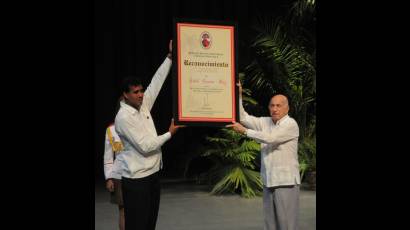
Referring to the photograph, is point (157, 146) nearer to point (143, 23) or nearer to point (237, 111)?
point (237, 111)

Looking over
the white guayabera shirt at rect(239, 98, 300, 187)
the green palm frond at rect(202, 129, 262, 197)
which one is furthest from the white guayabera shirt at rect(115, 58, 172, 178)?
the green palm frond at rect(202, 129, 262, 197)

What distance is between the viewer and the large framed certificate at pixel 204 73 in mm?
4617

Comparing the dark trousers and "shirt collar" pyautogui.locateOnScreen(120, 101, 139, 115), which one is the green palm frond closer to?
the dark trousers

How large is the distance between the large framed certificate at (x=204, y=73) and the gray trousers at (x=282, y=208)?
70cm

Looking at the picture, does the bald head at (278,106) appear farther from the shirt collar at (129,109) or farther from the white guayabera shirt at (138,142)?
the shirt collar at (129,109)

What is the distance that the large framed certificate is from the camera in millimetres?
4617

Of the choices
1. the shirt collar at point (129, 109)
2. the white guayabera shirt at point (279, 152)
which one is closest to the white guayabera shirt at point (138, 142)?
the shirt collar at point (129, 109)

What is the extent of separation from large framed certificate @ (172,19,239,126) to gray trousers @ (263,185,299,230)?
701 mm

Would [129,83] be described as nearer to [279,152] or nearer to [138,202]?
[138,202]

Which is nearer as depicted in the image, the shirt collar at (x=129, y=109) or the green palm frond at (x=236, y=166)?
the shirt collar at (x=129, y=109)

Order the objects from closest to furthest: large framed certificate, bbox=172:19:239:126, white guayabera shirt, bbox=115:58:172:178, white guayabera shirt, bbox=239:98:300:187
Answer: white guayabera shirt, bbox=115:58:172:178 → large framed certificate, bbox=172:19:239:126 → white guayabera shirt, bbox=239:98:300:187

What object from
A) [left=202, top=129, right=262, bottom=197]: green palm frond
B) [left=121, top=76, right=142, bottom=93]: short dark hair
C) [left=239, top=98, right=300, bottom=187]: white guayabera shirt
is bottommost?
[left=202, top=129, right=262, bottom=197]: green palm frond

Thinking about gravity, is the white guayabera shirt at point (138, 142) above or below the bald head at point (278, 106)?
below

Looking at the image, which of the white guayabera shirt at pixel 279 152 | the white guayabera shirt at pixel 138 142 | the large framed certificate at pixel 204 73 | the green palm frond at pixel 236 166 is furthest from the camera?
the green palm frond at pixel 236 166
